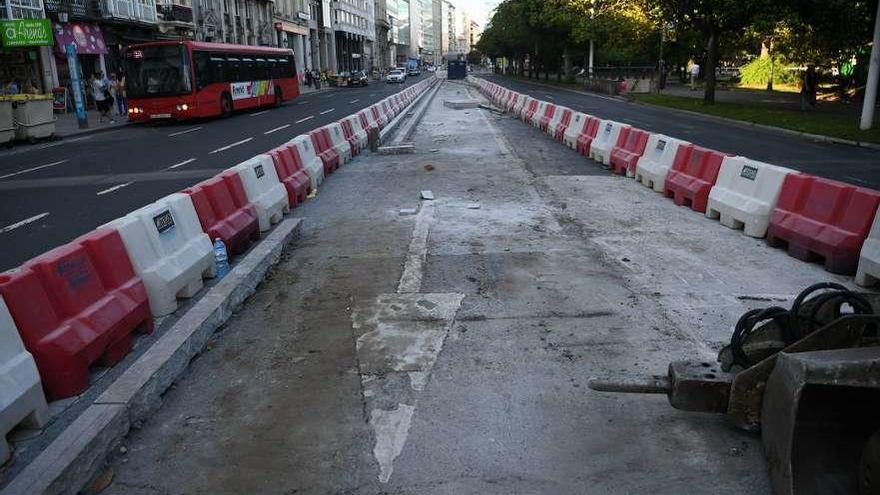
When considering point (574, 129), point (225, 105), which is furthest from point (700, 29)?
point (225, 105)

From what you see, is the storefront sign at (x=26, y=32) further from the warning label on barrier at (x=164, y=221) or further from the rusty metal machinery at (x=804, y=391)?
the rusty metal machinery at (x=804, y=391)

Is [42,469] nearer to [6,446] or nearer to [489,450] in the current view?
[6,446]

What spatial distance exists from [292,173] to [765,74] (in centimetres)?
4487

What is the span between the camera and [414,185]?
11.2 m

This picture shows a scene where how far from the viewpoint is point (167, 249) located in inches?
216

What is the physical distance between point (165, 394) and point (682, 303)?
12.9ft

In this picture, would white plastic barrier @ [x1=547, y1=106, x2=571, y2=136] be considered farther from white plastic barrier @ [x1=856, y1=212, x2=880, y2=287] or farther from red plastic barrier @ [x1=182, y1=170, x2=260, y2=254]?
white plastic barrier @ [x1=856, y1=212, x2=880, y2=287]

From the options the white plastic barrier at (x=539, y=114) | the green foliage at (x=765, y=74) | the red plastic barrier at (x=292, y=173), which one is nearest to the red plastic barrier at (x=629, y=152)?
the red plastic barrier at (x=292, y=173)

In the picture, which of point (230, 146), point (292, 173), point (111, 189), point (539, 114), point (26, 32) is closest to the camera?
point (292, 173)

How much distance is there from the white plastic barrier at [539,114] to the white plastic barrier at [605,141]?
6.61 meters

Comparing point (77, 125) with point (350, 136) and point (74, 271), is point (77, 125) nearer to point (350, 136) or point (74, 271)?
point (350, 136)

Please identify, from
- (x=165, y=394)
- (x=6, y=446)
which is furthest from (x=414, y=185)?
(x=6, y=446)

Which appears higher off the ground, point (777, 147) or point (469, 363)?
point (469, 363)

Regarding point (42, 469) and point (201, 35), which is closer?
point (42, 469)
